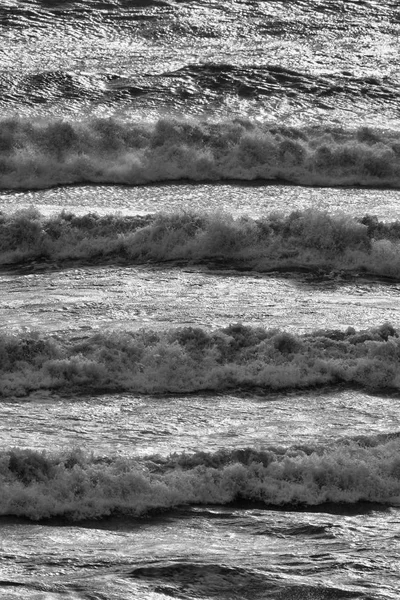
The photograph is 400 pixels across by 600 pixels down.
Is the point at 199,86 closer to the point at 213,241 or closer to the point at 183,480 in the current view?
the point at 213,241

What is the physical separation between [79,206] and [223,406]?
549 cm

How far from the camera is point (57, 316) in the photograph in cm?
1079

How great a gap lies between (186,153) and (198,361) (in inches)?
251

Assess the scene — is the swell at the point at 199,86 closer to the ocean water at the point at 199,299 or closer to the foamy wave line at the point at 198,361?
the ocean water at the point at 199,299

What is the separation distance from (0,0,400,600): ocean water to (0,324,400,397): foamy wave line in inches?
1.0

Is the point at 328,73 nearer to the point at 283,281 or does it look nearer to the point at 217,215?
the point at 217,215

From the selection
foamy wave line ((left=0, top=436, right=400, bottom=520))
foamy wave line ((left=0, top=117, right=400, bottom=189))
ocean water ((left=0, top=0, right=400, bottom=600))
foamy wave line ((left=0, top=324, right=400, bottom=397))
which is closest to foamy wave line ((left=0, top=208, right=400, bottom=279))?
ocean water ((left=0, top=0, right=400, bottom=600))

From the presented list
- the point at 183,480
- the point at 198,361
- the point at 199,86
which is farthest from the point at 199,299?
the point at 199,86

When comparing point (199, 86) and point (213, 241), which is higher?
point (199, 86)

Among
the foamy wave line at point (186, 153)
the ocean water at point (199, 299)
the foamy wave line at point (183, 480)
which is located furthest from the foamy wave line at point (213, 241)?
the foamy wave line at point (183, 480)

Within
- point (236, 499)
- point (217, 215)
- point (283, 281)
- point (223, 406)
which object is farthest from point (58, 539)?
point (217, 215)

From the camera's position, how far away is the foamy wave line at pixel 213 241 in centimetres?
1266

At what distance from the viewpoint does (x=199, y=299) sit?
11375 mm

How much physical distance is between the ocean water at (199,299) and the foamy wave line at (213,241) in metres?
0.03
